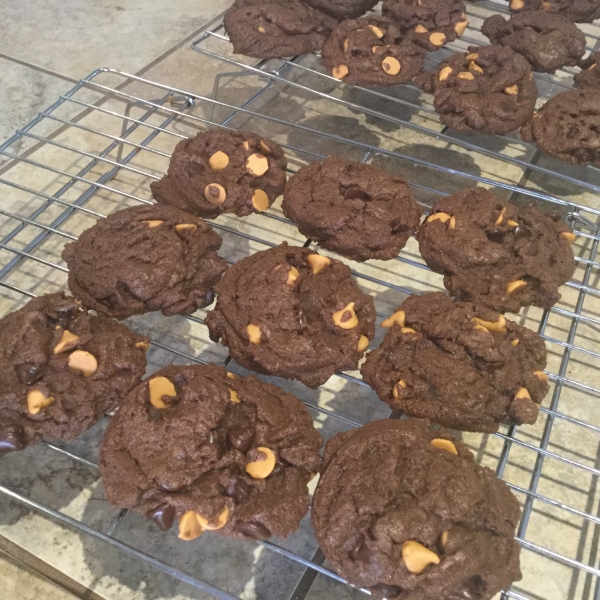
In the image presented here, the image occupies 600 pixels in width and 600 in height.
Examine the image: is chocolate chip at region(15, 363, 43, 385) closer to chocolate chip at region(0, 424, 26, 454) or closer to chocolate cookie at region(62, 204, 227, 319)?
chocolate chip at region(0, 424, 26, 454)

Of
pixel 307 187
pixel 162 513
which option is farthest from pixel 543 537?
pixel 307 187

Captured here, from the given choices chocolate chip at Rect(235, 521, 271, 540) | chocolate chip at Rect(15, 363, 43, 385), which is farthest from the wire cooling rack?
chocolate chip at Rect(15, 363, 43, 385)

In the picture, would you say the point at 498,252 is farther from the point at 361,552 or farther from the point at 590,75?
the point at 590,75

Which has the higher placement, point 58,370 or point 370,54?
point 370,54

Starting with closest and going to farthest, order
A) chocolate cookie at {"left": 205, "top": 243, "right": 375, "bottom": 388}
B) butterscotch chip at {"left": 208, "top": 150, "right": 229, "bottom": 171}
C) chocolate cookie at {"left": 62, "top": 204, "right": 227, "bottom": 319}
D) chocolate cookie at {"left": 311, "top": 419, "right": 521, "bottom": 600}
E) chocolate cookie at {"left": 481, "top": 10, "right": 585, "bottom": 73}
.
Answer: chocolate cookie at {"left": 311, "top": 419, "right": 521, "bottom": 600}, chocolate cookie at {"left": 205, "top": 243, "right": 375, "bottom": 388}, chocolate cookie at {"left": 62, "top": 204, "right": 227, "bottom": 319}, butterscotch chip at {"left": 208, "top": 150, "right": 229, "bottom": 171}, chocolate cookie at {"left": 481, "top": 10, "right": 585, "bottom": 73}

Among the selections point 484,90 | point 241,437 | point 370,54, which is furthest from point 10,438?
point 484,90

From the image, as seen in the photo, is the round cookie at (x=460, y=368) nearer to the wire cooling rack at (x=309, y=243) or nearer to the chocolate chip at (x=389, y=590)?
the wire cooling rack at (x=309, y=243)
